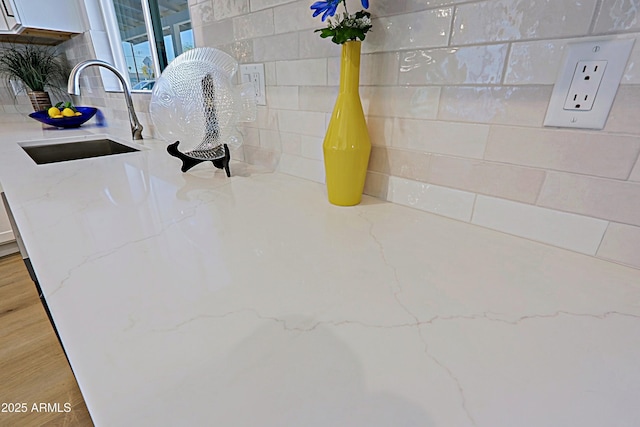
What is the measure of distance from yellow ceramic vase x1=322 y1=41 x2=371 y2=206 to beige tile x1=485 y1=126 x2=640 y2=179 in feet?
0.84

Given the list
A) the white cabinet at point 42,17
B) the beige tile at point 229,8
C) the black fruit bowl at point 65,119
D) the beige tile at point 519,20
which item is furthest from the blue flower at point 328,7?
the white cabinet at point 42,17

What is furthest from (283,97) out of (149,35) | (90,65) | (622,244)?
(149,35)

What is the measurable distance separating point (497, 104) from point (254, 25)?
0.74 meters

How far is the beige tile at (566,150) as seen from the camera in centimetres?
44

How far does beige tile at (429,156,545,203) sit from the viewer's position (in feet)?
1.74

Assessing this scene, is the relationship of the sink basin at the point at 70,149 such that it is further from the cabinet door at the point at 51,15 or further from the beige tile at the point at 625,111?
the beige tile at the point at 625,111

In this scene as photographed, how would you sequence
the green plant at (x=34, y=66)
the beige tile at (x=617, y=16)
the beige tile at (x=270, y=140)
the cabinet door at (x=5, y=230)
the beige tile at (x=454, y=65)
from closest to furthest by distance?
the beige tile at (x=617, y=16) → the beige tile at (x=454, y=65) → the beige tile at (x=270, y=140) → the cabinet door at (x=5, y=230) → the green plant at (x=34, y=66)

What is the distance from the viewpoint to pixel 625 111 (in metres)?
0.43

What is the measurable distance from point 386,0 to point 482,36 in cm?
22

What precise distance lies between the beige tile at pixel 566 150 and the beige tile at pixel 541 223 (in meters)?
0.08

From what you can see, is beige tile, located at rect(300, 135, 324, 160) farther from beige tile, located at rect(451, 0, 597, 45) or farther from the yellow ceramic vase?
beige tile, located at rect(451, 0, 597, 45)

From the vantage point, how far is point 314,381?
28cm

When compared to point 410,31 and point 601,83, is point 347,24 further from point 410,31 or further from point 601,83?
point 601,83

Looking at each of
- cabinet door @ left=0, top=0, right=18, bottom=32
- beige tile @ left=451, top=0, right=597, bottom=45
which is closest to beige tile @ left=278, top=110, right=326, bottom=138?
beige tile @ left=451, top=0, right=597, bottom=45
